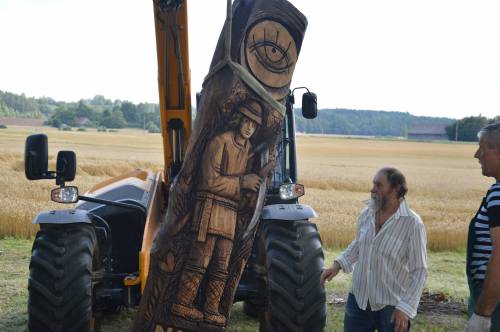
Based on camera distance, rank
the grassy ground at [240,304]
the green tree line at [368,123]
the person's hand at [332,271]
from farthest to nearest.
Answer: the green tree line at [368,123] → the grassy ground at [240,304] → the person's hand at [332,271]

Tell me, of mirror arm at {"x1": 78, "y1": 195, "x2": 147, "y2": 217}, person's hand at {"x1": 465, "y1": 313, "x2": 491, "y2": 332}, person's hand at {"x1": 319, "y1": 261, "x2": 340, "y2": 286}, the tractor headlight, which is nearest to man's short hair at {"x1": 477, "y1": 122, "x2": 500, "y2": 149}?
person's hand at {"x1": 465, "y1": 313, "x2": 491, "y2": 332}

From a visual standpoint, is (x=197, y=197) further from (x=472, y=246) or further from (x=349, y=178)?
(x=349, y=178)

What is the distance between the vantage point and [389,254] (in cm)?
478

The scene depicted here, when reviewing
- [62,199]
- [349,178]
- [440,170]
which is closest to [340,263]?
[62,199]

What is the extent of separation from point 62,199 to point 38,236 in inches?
15.6

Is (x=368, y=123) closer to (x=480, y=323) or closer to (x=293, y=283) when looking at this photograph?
(x=293, y=283)

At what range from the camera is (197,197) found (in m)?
3.94

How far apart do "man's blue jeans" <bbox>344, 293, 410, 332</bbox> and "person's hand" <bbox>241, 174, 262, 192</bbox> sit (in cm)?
152

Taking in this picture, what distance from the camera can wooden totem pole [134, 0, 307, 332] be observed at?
387 cm

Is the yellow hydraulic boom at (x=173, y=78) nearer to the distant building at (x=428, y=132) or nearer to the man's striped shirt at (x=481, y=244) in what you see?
the man's striped shirt at (x=481, y=244)

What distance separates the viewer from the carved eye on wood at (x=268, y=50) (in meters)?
3.86

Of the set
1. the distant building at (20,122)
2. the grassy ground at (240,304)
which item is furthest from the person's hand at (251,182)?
the distant building at (20,122)

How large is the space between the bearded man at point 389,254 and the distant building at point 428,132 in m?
80.3

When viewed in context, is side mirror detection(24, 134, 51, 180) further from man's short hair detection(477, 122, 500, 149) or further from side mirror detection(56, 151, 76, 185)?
man's short hair detection(477, 122, 500, 149)
